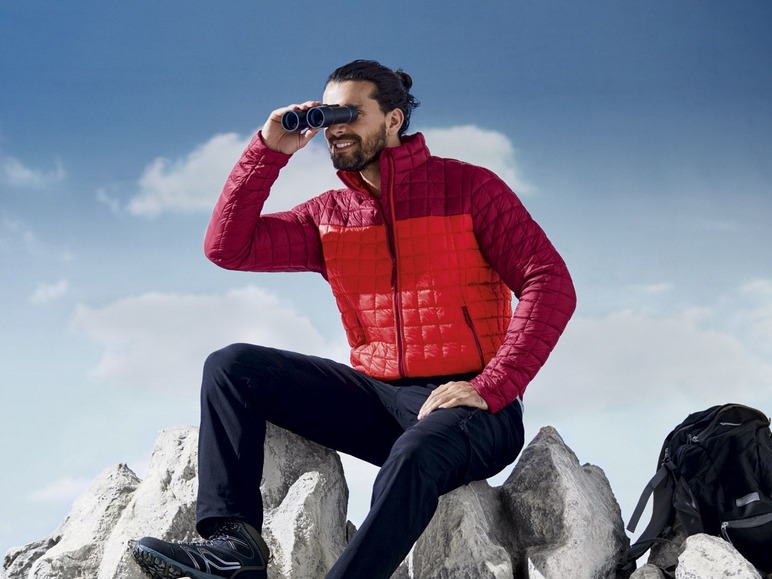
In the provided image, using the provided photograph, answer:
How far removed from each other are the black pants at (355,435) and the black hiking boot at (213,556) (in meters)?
0.07

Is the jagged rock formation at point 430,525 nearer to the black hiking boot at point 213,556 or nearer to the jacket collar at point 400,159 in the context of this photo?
the black hiking boot at point 213,556

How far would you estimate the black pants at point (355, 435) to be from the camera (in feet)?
10.8

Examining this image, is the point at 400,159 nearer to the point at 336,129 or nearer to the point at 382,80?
the point at 336,129

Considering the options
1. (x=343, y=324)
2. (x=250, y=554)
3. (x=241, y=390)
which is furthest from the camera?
(x=343, y=324)

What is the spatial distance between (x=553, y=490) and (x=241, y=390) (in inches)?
54.6

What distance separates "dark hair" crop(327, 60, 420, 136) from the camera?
4.38 meters

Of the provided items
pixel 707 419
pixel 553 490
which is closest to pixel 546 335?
pixel 553 490

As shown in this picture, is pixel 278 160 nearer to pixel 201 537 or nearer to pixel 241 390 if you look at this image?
pixel 241 390

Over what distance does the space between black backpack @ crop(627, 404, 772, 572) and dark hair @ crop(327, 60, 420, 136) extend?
1.97 m

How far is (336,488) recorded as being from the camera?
4.14 meters

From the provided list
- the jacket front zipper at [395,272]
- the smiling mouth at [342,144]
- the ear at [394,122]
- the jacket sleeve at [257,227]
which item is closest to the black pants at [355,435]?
the jacket front zipper at [395,272]

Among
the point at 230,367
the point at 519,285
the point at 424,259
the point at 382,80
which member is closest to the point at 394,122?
the point at 382,80

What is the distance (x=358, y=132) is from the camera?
427 cm

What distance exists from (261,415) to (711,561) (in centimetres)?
188
